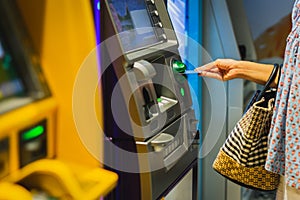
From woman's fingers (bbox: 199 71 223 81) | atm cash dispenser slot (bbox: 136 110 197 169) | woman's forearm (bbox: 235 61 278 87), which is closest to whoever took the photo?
atm cash dispenser slot (bbox: 136 110 197 169)

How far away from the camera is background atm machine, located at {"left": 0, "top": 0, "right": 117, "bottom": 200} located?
45.3 inches

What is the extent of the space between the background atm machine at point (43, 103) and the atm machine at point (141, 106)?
192 millimetres

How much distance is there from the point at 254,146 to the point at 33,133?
2.73ft

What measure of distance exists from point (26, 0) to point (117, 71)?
1.24ft

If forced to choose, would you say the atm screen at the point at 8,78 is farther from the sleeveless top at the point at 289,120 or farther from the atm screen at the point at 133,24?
the sleeveless top at the point at 289,120

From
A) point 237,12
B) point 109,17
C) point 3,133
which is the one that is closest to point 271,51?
point 237,12

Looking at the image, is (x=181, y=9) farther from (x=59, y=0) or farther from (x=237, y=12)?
(x=59, y=0)

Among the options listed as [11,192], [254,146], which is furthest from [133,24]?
[11,192]

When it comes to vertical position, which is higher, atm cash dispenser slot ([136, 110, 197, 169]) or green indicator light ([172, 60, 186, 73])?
green indicator light ([172, 60, 186, 73])

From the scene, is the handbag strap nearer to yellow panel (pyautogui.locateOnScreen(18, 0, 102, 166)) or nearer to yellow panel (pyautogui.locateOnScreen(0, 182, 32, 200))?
yellow panel (pyautogui.locateOnScreen(18, 0, 102, 166))

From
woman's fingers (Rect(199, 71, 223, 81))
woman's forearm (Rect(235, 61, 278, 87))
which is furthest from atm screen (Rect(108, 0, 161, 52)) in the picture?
woman's forearm (Rect(235, 61, 278, 87))

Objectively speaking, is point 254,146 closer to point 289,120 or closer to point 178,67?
point 289,120

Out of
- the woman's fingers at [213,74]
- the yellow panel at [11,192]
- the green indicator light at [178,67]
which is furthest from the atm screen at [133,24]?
the yellow panel at [11,192]

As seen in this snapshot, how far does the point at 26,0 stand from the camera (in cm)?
140
